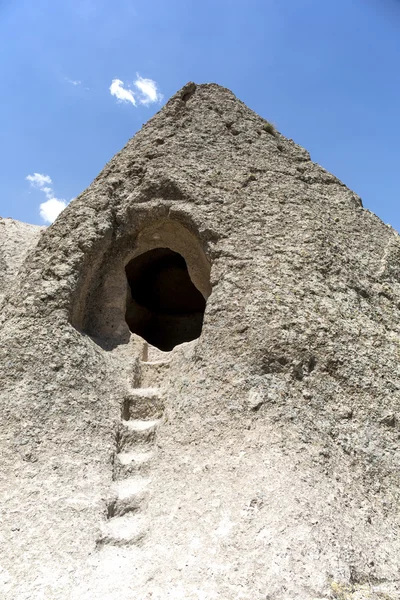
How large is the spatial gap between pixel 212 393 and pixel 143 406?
2.75 feet

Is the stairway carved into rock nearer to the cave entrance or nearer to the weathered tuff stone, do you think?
the weathered tuff stone

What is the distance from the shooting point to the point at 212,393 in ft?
12.8

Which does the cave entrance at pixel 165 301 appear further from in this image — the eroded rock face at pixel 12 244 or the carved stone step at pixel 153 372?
the carved stone step at pixel 153 372

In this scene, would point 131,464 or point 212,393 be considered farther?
point 212,393

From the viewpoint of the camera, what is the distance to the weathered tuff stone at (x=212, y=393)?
2.80 m

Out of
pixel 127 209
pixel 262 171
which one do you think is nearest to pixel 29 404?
pixel 127 209

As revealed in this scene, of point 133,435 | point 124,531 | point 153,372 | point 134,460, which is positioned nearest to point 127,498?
point 124,531

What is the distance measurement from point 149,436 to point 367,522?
76.6 inches

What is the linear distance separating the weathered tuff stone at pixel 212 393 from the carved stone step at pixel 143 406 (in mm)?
20

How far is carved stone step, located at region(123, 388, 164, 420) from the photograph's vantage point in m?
4.33

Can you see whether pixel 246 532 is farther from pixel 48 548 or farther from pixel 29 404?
pixel 29 404

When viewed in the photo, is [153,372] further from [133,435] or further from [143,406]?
[133,435]

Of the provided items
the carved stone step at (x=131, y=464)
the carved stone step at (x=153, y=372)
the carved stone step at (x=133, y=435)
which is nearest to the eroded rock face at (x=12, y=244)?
the carved stone step at (x=153, y=372)

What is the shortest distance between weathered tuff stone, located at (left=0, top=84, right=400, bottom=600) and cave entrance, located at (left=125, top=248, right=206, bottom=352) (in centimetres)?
267
